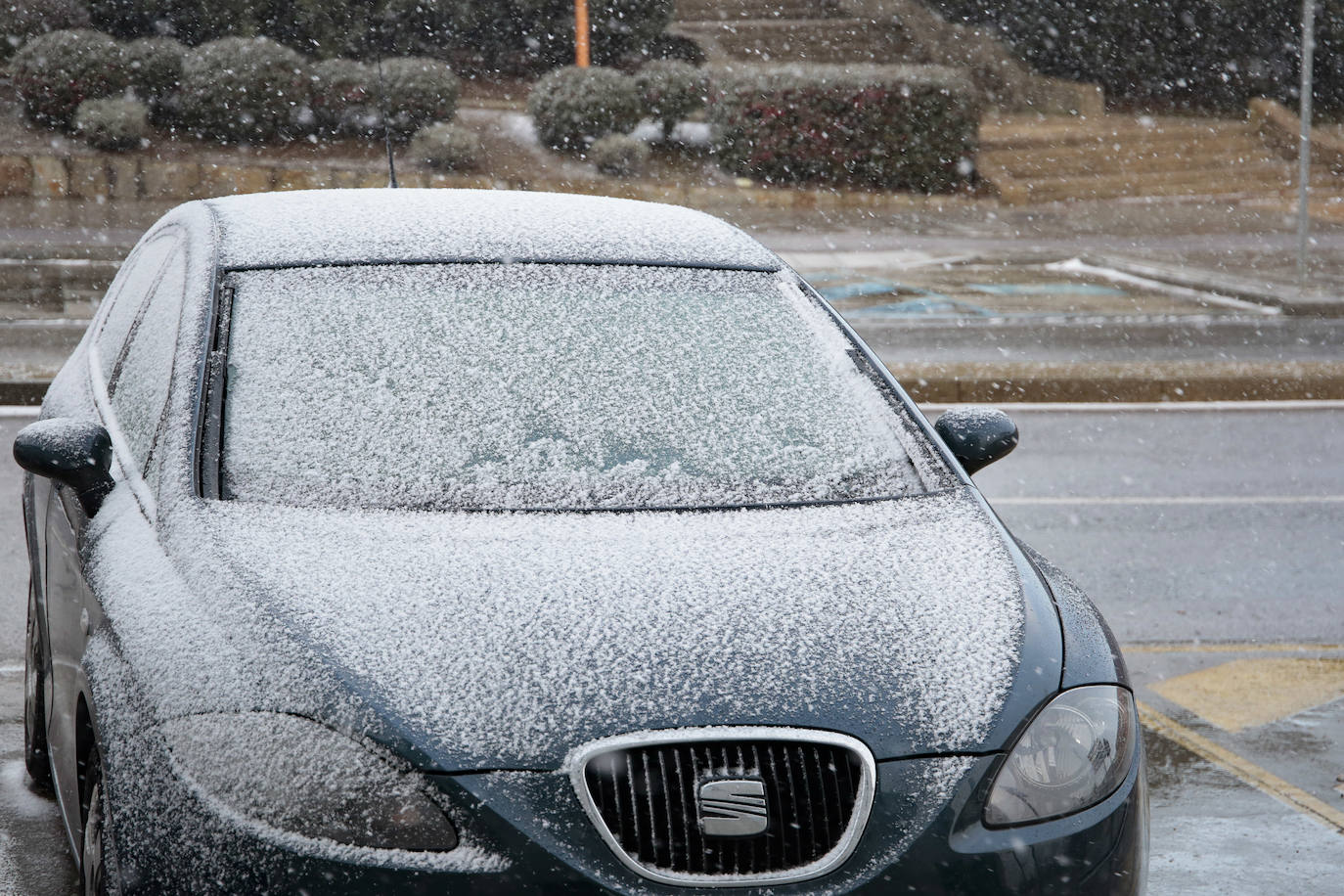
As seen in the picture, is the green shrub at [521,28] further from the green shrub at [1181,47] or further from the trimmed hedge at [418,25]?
the green shrub at [1181,47]

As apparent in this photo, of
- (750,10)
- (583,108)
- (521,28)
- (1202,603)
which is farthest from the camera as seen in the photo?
(750,10)

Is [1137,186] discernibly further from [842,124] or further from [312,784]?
[312,784]

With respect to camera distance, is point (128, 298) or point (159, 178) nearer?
point (128, 298)

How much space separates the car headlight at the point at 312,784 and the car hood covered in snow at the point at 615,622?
0.06 meters

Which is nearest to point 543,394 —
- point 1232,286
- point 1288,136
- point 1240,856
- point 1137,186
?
point 1240,856

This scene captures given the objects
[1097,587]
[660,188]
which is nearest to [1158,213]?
[660,188]

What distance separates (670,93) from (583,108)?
1.59 m

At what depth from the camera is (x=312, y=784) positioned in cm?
237

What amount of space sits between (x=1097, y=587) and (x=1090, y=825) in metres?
4.12

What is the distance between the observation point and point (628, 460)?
3268mm

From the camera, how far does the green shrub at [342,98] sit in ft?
83.5

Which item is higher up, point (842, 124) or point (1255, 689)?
point (842, 124)

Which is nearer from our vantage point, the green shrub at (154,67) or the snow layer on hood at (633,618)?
the snow layer on hood at (633,618)

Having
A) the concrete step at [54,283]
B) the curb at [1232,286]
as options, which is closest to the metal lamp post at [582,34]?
the curb at [1232,286]
